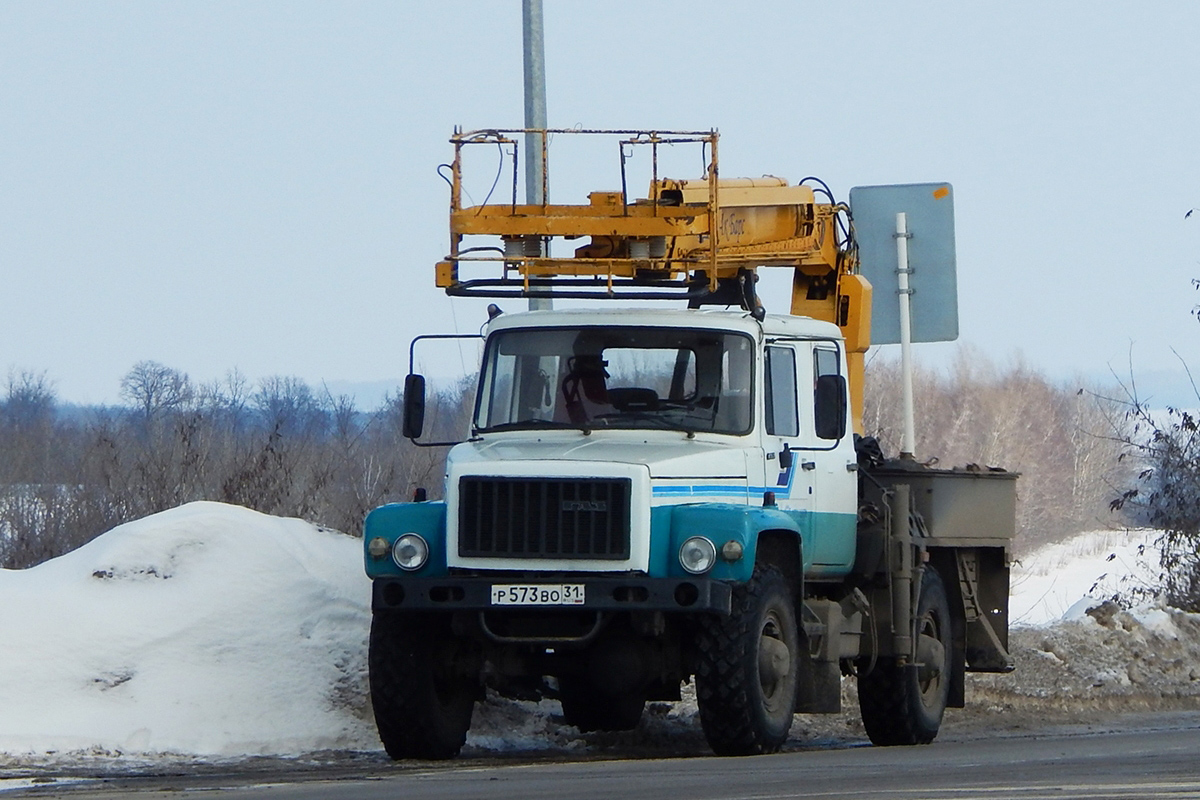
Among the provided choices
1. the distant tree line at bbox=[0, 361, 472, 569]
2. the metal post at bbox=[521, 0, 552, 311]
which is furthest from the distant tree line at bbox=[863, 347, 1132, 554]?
the metal post at bbox=[521, 0, 552, 311]

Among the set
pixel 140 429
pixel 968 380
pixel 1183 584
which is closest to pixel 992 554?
pixel 1183 584

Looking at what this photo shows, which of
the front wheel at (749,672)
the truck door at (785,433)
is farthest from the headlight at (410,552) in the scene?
the truck door at (785,433)

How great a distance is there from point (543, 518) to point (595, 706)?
1.72 metres

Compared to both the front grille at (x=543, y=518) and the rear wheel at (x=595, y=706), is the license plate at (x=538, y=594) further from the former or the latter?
the rear wheel at (x=595, y=706)

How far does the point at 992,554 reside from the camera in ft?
47.6

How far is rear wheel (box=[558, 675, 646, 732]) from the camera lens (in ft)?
35.7

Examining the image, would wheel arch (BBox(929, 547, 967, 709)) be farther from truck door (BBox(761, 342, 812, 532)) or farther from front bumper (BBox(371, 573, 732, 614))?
front bumper (BBox(371, 573, 732, 614))

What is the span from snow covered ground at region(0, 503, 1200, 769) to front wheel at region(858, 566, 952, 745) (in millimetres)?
831

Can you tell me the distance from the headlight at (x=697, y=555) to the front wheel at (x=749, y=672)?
273mm

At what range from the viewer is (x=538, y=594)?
33.8 feet

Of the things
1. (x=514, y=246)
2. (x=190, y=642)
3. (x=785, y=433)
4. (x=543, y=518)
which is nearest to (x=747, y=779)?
(x=543, y=518)

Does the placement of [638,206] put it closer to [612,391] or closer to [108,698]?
[612,391]

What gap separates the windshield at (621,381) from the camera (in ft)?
37.4

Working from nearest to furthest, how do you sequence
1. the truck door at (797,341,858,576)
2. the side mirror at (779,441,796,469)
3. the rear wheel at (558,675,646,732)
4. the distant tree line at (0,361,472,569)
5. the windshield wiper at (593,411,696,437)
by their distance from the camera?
the rear wheel at (558,675,646,732) → the windshield wiper at (593,411,696,437) → the side mirror at (779,441,796,469) → the truck door at (797,341,858,576) → the distant tree line at (0,361,472,569)
